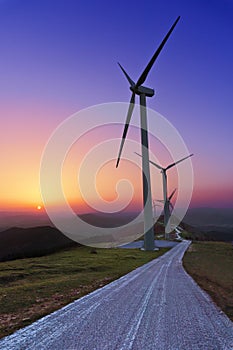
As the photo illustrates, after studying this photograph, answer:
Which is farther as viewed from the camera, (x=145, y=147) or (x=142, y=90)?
(x=142, y=90)

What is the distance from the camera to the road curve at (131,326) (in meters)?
8.70

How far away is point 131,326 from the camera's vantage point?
1042 cm

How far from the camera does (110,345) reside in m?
8.54

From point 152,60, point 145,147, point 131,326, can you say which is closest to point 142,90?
point 152,60

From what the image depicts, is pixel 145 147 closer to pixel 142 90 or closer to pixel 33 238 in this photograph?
pixel 142 90

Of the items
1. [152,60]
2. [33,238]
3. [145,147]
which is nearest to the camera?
[152,60]

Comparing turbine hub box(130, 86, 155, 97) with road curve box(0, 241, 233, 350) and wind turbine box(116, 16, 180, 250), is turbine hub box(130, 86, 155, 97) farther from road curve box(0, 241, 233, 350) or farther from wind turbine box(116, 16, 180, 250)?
road curve box(0, 241, 233, 350)

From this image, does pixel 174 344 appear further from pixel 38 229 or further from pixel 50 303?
pixel 38 229

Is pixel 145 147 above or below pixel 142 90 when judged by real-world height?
below

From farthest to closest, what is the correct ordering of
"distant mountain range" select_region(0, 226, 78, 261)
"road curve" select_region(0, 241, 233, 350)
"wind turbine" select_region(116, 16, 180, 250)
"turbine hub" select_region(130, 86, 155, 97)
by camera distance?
1. "distant mountain range" select_region(0, 226, 78, 261)
2. "turbine hub" select_region(130, 86, 155, 97)
3. "wind turbine" select_region(116, 16, 180, 250)
4. "road curve" select_region(0, 241, 233, 350)

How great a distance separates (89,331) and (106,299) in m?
5.68

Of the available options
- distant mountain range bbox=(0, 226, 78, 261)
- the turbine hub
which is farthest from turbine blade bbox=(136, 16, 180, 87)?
distant mountain range bbox=(0, 226, 78, 261)

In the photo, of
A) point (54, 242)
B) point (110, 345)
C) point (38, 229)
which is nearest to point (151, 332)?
point (110, 345)

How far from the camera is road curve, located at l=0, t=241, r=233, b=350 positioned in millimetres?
8695
